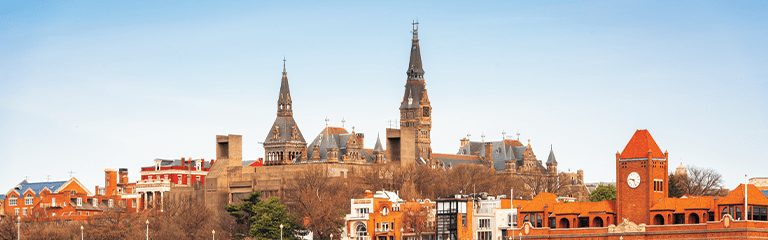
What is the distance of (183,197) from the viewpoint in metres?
168

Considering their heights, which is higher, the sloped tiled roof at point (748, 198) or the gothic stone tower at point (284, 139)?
the gothic stone tower at point (284, 139)

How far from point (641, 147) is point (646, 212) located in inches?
242

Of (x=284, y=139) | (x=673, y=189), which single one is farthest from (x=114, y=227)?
(x=673, y=189)

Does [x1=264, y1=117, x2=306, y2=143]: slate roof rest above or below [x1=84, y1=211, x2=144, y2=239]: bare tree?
above

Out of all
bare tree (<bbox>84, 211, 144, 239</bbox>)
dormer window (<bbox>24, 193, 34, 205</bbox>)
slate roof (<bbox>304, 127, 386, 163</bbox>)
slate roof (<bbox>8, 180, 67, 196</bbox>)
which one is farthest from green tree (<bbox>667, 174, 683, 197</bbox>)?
dormer window (<bbox>24, 193, 34, 205</bbox>)

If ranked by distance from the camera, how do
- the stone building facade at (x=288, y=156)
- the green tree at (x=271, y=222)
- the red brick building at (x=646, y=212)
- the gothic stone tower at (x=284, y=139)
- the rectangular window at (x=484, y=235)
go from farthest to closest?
the gothic stone tower at (x=284, y=139) → the stone building facade at (x=288, y=156) → the green tree at (x=271, y=222) → the rectangular window at (x=484, y=235) → the red brick building at (x=646, y=212)

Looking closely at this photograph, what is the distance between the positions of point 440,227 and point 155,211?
41.1 m

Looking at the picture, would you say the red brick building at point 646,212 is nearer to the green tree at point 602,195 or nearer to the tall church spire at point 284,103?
the green tree at point 602,195

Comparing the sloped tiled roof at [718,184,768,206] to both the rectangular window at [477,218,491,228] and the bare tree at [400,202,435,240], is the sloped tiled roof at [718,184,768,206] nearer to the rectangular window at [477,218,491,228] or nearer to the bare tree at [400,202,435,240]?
the rectangular window at [477,218,491,228]

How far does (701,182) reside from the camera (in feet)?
565

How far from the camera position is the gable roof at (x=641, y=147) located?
388 feet

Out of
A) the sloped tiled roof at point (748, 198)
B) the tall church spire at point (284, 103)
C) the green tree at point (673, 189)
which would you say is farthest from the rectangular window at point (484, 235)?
the tall church spire at point (284, 103)

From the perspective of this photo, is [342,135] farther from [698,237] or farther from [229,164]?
[698,237]

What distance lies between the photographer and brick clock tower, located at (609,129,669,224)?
117 metres
